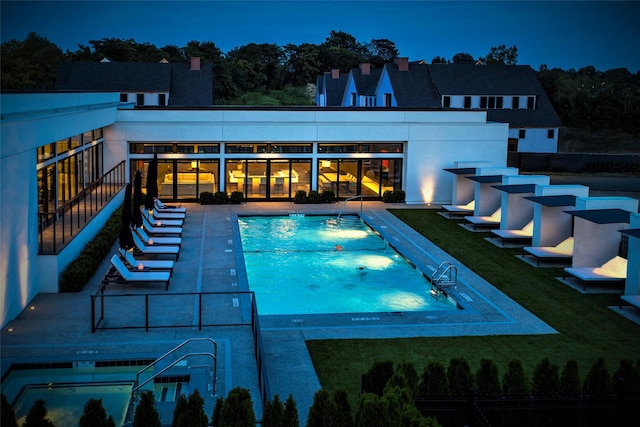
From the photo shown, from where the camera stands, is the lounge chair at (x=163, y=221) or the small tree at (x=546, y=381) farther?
the lounge chair at (x=163, y=221)

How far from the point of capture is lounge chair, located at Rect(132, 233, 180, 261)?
2155 cm

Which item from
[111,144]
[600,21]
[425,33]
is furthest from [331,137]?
[425,33]

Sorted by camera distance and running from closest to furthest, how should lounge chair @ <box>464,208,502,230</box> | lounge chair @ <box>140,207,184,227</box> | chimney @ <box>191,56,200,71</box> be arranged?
1. lounge chair @ <box>140,207,184,227</box>
2. lounge chair @ <box>464,208,502,230</box>
3. chimney @ <box>191,56,200,71</box>

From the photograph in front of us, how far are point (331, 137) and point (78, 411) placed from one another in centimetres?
2307

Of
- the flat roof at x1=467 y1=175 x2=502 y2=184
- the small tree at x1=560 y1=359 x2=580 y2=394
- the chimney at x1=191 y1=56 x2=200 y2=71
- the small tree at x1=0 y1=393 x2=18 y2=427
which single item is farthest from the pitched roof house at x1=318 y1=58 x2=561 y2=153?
the small tree at x1=0 y1=393 x2=18 y2=427

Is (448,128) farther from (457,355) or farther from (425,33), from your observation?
(425,33)

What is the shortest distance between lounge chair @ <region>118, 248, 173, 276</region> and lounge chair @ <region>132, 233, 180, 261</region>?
1.70 metres

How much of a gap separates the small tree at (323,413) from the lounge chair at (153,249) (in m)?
12.7

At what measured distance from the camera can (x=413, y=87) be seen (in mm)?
53781

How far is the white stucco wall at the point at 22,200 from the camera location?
50.5 ft

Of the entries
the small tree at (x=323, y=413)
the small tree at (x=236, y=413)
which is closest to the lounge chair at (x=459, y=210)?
the small tree at (x=323, y=413)

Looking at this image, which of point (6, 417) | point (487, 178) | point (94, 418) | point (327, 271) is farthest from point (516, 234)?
point (6, 417)

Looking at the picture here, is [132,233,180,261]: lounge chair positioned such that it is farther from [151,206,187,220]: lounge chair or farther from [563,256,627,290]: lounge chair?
[563,256,627,290]: lounge chair

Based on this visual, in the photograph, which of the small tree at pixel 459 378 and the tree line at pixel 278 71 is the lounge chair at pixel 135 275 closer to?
the small tree at pixel 459 378
